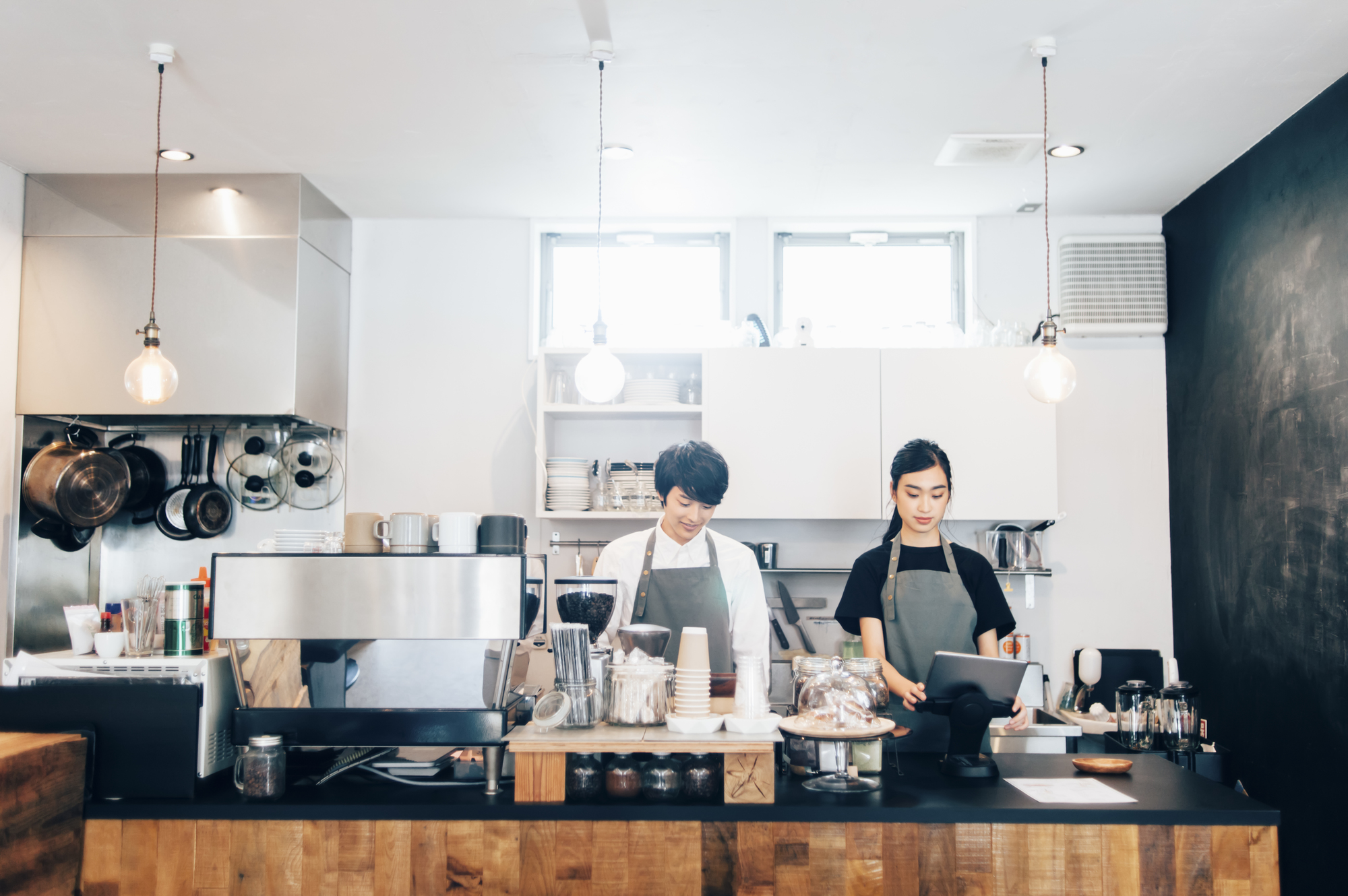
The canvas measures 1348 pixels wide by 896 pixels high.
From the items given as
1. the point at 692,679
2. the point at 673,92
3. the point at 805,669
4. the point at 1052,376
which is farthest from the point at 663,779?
the point at 673,92

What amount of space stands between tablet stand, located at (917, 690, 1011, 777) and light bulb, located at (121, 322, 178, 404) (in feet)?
8.24

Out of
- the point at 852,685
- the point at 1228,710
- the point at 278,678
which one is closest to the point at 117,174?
the point at 278,678

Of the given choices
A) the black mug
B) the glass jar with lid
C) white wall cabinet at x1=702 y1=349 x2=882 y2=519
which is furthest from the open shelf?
the glass jar with lid

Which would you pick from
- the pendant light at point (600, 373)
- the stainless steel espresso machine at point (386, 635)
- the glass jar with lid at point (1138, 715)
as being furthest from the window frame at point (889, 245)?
the stainless steel espresso machine at point (386, 635)

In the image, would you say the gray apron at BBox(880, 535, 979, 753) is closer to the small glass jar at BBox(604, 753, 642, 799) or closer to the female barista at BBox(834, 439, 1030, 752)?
the female barista at BBox(834, 439, 1030, 752)

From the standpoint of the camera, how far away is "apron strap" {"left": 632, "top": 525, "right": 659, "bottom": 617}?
3195 mm

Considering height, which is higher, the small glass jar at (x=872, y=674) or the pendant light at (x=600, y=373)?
the pendant light at (x=600, y=373)

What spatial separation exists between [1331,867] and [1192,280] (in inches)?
92.9

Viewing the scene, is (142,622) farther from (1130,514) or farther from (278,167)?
(1130,514)

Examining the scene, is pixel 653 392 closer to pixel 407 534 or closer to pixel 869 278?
pixel 869 278

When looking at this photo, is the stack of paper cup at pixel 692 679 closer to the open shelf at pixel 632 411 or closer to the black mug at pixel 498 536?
the black mug at pixel 498 536

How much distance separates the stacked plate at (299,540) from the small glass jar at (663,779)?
3.05 ft

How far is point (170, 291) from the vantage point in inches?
157

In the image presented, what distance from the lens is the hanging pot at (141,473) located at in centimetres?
425
